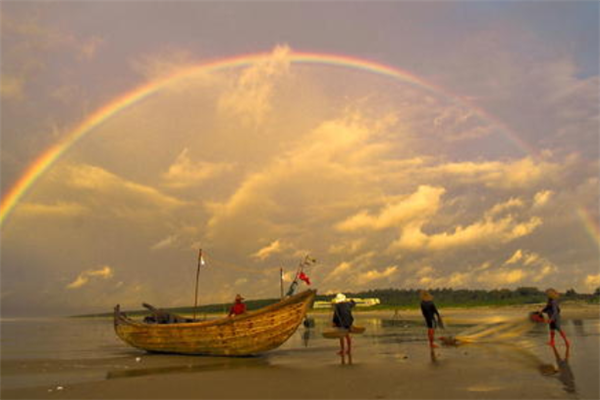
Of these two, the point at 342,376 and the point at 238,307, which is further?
the point at 238,307

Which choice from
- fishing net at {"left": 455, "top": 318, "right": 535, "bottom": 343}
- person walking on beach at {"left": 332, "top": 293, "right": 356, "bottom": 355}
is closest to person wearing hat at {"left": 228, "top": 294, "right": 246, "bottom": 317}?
person walking on beach at {"left": 332, "top": 293, "right": 356, "bottom": 355}

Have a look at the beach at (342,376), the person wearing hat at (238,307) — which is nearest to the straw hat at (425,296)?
the beach at (342,376)

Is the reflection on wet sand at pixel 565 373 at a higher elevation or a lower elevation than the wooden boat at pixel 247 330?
lower

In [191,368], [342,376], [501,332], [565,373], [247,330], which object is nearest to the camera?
[565,373]

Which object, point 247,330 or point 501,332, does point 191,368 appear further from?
point 501,332

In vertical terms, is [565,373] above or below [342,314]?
below

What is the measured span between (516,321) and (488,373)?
358 inches

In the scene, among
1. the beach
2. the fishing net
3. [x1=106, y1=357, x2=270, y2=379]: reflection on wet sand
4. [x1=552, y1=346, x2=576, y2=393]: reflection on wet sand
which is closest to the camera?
[x1=552, y1=346, x2=576, y2=393]: reflection on wet sand

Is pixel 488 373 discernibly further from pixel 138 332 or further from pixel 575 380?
pixel 138 332

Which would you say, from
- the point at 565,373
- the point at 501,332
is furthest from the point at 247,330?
the point at 565,373

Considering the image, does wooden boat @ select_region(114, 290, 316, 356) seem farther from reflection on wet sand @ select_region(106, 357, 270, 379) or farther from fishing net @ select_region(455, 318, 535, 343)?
fishing net @ select_region(455, 318, 535, 343)

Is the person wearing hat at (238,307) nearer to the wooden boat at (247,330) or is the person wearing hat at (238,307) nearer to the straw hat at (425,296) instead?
the wooden boat at (247,330)

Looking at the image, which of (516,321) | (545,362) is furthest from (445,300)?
(545,362)

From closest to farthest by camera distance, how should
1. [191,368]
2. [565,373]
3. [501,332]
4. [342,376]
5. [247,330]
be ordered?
[565,373]
[342,376]
[191,368]
[247,330]
[501,332]
